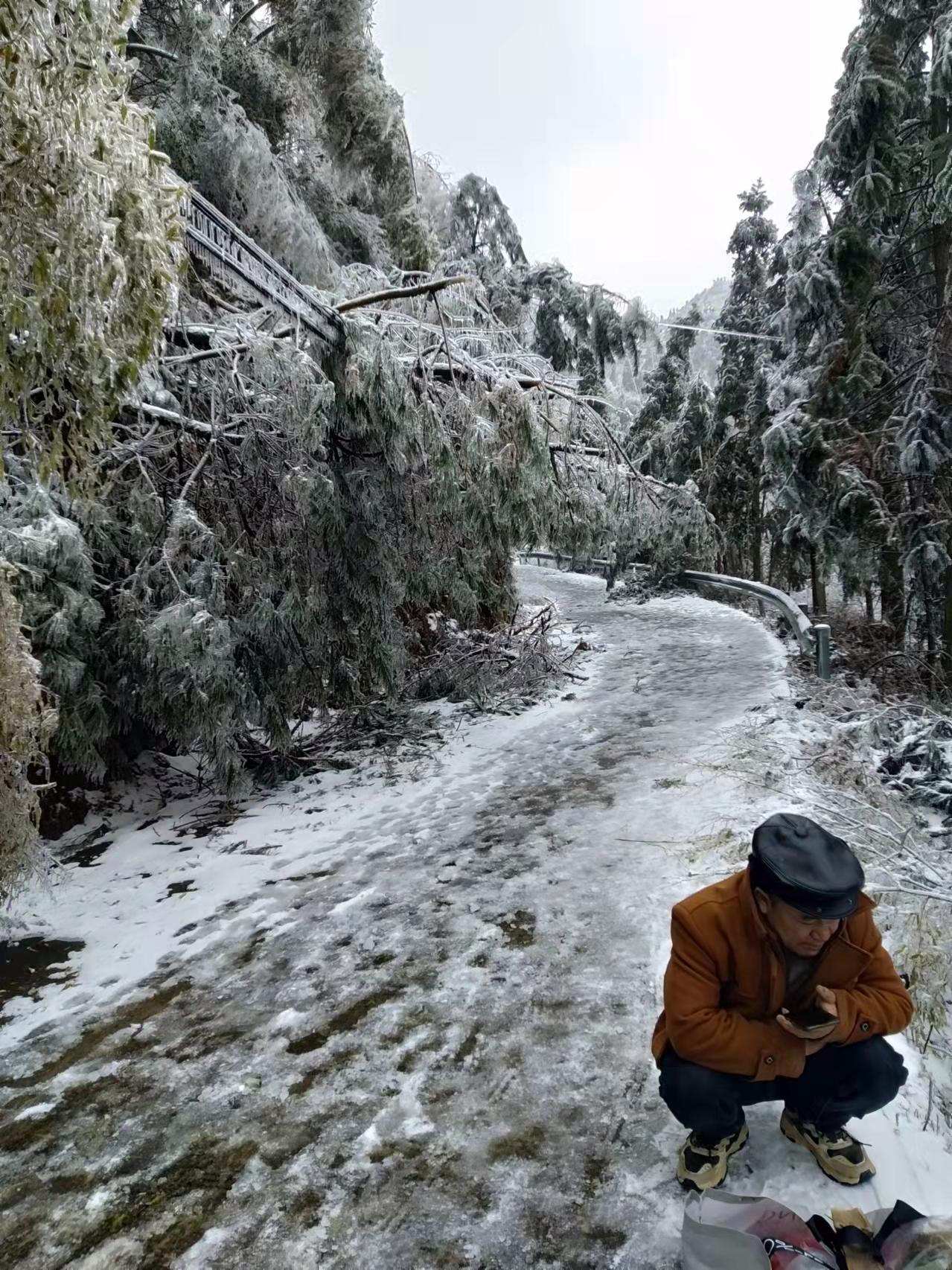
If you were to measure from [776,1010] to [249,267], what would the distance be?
15.5 ft

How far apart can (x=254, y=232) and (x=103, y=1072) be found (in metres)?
8.67

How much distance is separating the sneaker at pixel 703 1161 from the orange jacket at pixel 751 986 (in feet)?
0.95

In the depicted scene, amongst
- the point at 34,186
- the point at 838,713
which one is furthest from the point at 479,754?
the point at 34,186

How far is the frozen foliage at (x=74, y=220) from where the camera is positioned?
5.89 feet

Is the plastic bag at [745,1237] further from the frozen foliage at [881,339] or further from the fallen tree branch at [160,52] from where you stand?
the frozen foliage at [881,339]

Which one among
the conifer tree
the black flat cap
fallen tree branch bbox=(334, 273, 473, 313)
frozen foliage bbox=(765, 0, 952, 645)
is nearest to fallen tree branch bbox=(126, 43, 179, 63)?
fallen tree branch bbox=(334, 273, 473, 313)

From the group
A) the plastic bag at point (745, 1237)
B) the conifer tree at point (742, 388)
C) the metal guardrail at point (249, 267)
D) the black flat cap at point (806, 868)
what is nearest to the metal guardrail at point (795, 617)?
the metal guardrail at point (249, 267)

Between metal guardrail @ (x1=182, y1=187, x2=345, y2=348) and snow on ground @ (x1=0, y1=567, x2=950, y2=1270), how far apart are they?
12.2 ft

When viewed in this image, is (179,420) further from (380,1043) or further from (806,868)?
(806,868)

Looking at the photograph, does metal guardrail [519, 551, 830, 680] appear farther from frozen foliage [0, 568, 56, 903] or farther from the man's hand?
the man's hand

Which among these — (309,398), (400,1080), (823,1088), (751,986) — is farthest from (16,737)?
(823,1088)

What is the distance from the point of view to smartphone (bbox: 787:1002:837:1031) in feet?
6.36

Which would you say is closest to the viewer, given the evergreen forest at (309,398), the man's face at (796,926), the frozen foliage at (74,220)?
the frozen foliage at (74,220)

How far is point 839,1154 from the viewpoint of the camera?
216cm
